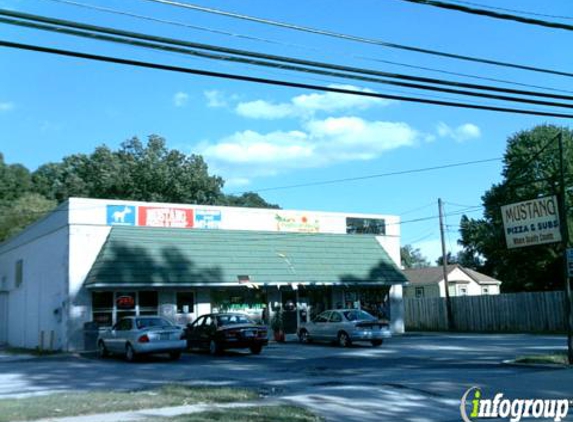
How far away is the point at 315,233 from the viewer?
3575cm

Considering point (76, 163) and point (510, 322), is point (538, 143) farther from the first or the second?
point (76, 163)

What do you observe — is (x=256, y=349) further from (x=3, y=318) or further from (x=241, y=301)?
(x=3, y=318)

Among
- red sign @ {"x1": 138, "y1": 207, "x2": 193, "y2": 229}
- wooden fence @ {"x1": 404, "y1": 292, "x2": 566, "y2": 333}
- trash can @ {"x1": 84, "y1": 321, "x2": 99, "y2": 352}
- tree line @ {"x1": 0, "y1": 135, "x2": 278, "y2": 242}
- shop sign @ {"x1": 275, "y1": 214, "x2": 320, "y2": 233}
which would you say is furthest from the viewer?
tree line @ {"x1": 0, "y1": 135, "x2": 278, "y2": 242}

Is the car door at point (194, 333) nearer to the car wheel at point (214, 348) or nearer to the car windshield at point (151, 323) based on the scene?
the car wheel at point (214, 348)

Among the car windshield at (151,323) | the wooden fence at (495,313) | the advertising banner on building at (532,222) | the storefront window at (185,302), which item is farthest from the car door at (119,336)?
the wooden fence at (495,313)

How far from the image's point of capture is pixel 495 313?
39.3m

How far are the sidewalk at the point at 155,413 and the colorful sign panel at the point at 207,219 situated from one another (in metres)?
20.3

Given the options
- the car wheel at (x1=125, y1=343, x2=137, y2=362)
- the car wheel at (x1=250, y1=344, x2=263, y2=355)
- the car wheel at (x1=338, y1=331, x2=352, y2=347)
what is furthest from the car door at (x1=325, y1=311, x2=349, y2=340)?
the car wheel at (x1=125, y1=343, x2=137, y2=362)

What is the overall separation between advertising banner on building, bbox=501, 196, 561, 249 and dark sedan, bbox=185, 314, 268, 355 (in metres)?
10.1

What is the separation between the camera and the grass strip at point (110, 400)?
37.5ft

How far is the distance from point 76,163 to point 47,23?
187 ft

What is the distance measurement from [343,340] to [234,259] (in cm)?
744

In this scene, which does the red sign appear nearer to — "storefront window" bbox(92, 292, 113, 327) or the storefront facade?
the storefront facade

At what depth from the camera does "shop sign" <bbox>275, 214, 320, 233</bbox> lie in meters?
34.7
